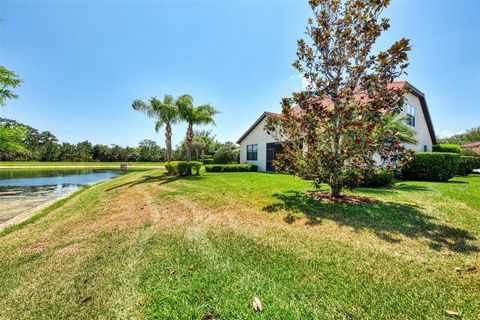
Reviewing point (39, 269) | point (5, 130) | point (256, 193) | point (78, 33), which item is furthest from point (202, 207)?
point (78, 33)

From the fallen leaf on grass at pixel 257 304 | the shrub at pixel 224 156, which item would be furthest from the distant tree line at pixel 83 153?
the fallen leaf on grass at pixel 257 304

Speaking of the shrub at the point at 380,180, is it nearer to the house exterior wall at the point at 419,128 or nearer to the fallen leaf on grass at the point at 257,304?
the house exterior wall at the point at 419,128

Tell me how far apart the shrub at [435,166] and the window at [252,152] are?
12758 millimetres

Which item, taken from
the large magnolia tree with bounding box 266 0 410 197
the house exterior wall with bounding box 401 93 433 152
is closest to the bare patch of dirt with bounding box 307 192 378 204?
the large magnolia tree with bounding box 266 0 410 197

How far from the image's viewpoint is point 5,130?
1038 cm

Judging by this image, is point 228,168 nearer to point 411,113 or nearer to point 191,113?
point 191,113

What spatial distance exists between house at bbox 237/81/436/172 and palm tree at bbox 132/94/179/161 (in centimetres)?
787

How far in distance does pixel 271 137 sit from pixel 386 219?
47.7ft

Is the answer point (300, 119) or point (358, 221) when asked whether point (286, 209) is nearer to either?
point (358, 221)

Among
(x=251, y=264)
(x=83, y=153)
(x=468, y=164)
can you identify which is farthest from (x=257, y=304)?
(x=83, y=153)

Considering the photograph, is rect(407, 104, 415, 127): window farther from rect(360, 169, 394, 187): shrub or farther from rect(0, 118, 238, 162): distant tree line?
rect(0, 118, 238, 162): distant tree line

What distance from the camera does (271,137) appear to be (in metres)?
19.2

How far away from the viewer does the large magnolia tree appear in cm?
587

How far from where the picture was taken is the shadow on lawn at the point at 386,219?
3.99 meters
